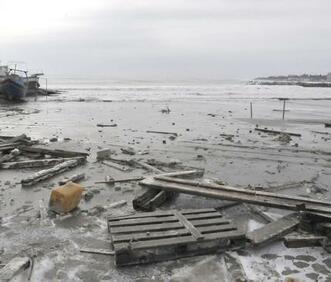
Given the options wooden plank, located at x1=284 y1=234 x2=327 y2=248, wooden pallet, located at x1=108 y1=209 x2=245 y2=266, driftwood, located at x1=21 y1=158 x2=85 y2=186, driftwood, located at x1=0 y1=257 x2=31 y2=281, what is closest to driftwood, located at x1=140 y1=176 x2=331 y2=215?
wooden plank, located at x1=284 y1=234 x2=327 y2=248

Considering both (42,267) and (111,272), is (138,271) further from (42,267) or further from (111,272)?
(42,267)

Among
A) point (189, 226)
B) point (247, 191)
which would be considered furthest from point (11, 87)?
point (189, 226)

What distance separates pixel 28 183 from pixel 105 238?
3493mm

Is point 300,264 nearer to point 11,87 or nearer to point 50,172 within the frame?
point 50,172

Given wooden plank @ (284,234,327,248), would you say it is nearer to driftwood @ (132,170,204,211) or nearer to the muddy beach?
the muddy beach

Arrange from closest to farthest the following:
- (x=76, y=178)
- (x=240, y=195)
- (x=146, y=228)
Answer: (x=146, y=228) → (x=240, y=195) → (x=76, y=178)

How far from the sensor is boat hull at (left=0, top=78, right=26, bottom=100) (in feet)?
130

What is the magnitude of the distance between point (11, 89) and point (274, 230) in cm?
3821

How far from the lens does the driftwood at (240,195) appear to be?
6.92 metres

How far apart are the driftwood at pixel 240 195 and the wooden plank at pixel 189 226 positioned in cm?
107

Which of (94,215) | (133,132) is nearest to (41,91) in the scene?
(133,132)

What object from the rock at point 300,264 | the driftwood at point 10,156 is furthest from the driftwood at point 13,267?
the driftwood at point 10,156

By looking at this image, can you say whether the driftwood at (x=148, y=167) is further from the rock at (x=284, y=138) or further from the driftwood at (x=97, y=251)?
the rock at (x=284, y=138)

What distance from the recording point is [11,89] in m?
40.2
